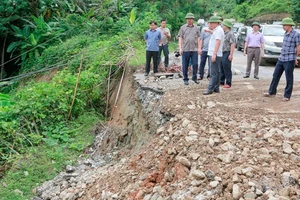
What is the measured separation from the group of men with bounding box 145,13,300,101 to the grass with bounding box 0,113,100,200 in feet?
10.5

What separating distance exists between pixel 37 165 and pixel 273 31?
12.3m

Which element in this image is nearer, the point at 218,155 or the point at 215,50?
Answer: the point at 218,155

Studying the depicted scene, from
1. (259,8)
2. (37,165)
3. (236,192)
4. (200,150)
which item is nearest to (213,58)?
(200,150)

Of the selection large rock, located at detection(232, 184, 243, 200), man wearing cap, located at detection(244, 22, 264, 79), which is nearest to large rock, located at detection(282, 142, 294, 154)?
large rock, located at detection(232, 184, 243, 200)

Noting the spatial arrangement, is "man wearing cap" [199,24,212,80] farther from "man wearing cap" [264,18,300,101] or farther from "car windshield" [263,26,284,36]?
"car windshield" [263,26,284,36]

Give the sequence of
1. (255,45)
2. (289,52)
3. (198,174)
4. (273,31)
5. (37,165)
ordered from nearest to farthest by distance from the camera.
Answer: (198,174) < (289,52) < (37,165) < (255,45) < (273,31)

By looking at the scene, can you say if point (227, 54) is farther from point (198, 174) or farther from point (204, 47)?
point (198, 174)

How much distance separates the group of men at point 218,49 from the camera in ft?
24.7

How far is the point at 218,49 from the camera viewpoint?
8.01 metres

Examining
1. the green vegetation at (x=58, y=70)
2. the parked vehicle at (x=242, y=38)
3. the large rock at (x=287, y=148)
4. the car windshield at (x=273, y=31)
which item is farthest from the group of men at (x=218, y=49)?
the parked vehicle at (x=242, y=38)

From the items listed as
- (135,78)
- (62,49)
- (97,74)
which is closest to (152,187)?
(135,78)

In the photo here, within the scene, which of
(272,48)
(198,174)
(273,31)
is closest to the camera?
(198,174)

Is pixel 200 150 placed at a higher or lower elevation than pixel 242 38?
lower

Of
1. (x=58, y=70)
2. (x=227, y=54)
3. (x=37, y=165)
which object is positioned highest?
(x=227, y=54)
